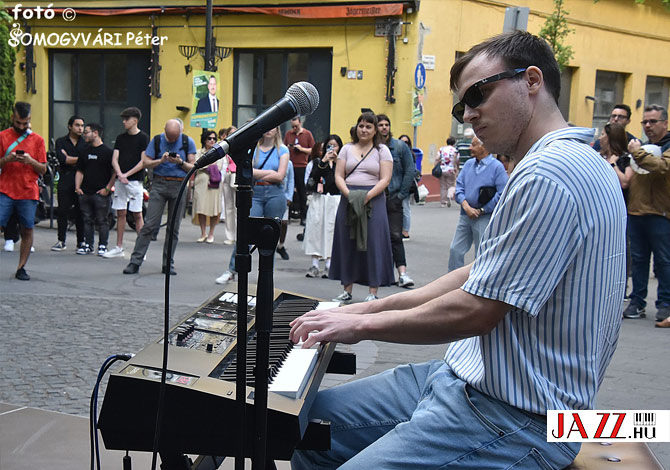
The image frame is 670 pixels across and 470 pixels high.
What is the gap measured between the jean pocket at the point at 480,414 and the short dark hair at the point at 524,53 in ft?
2.81

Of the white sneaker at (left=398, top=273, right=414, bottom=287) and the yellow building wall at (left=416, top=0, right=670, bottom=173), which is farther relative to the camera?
the yellow building wall at (left=416, top=0, right=670, bottom=173)

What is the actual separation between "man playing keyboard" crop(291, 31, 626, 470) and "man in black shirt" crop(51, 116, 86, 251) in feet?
31.5

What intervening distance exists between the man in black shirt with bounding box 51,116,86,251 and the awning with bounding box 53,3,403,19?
984cm

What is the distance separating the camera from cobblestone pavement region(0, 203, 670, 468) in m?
5.24

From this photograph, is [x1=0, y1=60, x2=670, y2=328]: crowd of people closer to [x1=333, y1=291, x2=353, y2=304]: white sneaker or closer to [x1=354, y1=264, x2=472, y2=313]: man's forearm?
[x1=333, y1=291, x2=353, y2=304]: white sneaker

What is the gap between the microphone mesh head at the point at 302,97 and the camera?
2.35 meters

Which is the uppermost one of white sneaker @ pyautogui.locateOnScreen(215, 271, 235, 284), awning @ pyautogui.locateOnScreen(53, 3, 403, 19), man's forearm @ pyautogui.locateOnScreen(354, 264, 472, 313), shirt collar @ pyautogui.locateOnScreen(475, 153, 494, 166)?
awning @ pyautogui.locateOnScreen(53, 3, 403, 19)

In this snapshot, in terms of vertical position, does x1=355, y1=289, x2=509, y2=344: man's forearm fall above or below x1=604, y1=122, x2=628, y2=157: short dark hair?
below

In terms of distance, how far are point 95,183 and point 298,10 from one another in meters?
10.9

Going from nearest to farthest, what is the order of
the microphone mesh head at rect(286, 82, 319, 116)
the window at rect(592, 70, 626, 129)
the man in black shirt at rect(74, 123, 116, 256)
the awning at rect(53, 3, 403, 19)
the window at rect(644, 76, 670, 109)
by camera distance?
the microphone mesh head at rect(286, 82, 319, 116) → the man in black shirt at rect(74, 123, 116, 256) → the awning at rect(53, 3, 403, 19) → the window at rect(592, 70, 626, 129) → the window at rect(644, 76, 670, 109)

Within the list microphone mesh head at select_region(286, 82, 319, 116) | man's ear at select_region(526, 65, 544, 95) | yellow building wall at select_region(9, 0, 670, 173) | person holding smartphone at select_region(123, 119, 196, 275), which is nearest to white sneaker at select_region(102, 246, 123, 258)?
person holding smartphone at select_region(123, 119, 196, 275)

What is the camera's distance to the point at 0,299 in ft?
25.7

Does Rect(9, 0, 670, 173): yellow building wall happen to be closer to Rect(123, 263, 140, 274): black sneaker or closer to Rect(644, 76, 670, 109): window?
Rect(644, 76, 670, 109): window

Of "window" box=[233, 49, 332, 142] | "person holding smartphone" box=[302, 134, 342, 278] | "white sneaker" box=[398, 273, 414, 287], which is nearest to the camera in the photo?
"white sneaker" box=[398, 273, 414, 287]
